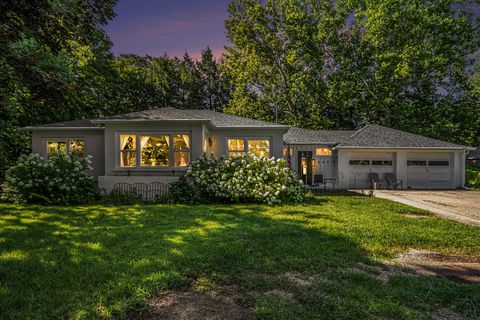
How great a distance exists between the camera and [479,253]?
4.96 meters

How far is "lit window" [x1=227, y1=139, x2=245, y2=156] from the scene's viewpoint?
14.1 metres

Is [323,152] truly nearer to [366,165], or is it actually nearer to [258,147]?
[366,165]

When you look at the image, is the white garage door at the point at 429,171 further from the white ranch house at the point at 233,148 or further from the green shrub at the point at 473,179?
the green shrub at the point at 473,179

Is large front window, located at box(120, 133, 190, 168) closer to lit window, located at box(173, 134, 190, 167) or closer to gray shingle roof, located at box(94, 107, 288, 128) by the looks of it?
lit window, located at box(173, 134, 190, 167)

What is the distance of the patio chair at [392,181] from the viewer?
16828 mm

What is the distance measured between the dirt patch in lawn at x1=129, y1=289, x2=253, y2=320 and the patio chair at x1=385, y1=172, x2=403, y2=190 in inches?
659

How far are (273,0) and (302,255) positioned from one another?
95.4ft

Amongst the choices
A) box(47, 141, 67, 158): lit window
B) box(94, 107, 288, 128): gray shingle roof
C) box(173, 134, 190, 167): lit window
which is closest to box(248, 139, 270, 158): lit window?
box(94, 107, 288, 128): gray shingle roof

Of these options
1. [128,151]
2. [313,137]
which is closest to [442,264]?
[128,151]

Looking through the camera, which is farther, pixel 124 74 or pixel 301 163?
pixel 124 74

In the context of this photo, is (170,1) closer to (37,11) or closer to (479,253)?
(37,11)

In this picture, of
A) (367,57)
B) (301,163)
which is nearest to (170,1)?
(301,163)

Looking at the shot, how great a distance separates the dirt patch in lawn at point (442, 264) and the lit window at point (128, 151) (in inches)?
434

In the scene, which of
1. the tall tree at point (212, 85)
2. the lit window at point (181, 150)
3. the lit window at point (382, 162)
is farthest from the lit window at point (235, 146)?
the tall tree at point (212, 85)
